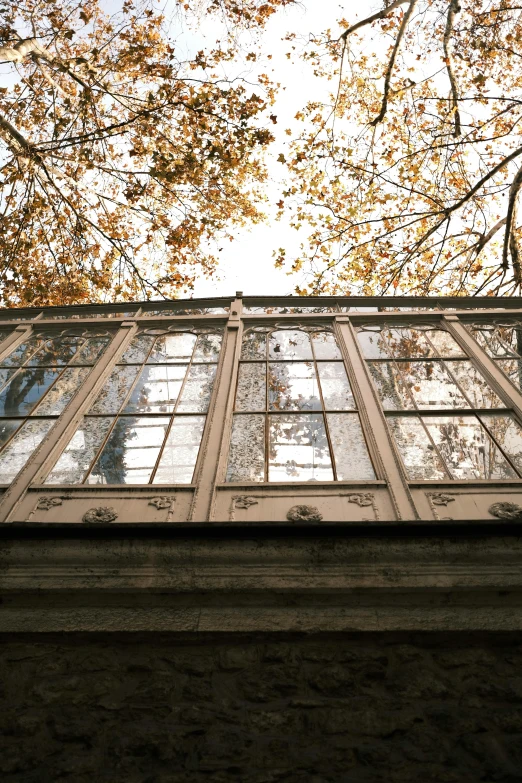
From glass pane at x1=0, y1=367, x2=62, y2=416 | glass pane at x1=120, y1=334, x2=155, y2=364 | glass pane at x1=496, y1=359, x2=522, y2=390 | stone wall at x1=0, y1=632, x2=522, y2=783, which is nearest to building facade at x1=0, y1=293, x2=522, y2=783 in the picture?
stone wall at x1=0, y1=632, x2=522, y2=783

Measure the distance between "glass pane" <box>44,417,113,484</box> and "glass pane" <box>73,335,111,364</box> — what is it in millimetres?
1099

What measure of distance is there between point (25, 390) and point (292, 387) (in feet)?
7.31

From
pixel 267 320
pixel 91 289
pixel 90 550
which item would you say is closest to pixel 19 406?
pixel 90 550

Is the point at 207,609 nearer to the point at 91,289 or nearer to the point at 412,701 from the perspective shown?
the point at 412,701

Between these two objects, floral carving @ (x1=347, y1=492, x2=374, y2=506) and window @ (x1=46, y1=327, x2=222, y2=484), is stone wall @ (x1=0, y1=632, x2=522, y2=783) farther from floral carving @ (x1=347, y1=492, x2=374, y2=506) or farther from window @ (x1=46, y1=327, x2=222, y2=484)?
window @ (x1=46, y1=327, x2=222, y2=484)

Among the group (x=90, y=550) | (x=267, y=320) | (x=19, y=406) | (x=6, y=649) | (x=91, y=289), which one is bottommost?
(x=6, y=649)

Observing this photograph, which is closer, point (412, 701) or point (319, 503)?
point (412, 701)

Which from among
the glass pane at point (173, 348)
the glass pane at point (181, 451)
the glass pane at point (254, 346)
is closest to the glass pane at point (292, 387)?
the glass pane at point (254, 346)

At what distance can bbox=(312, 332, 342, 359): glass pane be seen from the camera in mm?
5086

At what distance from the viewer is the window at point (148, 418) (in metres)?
3.73

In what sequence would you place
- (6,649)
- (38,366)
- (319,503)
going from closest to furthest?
(6,649), (319,503), (38,366)

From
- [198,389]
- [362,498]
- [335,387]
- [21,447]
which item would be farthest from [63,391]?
[362,498]

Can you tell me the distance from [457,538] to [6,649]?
2.31 metres

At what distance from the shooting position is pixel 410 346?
5203 mm
